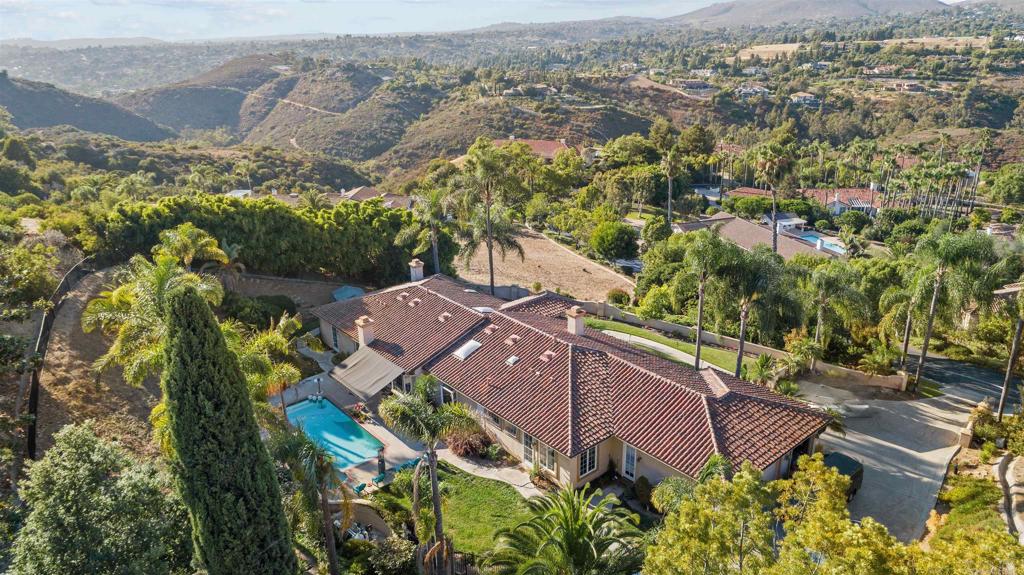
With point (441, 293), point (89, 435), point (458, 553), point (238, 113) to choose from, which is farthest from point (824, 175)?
point (238, 113)

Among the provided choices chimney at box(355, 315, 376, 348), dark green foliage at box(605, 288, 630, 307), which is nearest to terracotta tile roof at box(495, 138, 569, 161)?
dark green foliage at box(605, 288, 630, 307)

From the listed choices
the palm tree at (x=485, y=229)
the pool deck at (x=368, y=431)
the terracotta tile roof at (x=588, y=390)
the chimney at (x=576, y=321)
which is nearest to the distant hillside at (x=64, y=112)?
the palm tree at (x=485, y=229)

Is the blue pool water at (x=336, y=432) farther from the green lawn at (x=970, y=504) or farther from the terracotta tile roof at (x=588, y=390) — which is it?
the green lawn at (x=970, y=504)

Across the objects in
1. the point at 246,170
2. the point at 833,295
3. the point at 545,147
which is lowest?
the point at 545,147

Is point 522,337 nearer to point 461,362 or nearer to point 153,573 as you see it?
point 461,362

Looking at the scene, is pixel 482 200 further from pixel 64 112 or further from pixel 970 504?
pixel 64 112

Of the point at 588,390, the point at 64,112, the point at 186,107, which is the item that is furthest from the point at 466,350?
the point at 186,107
